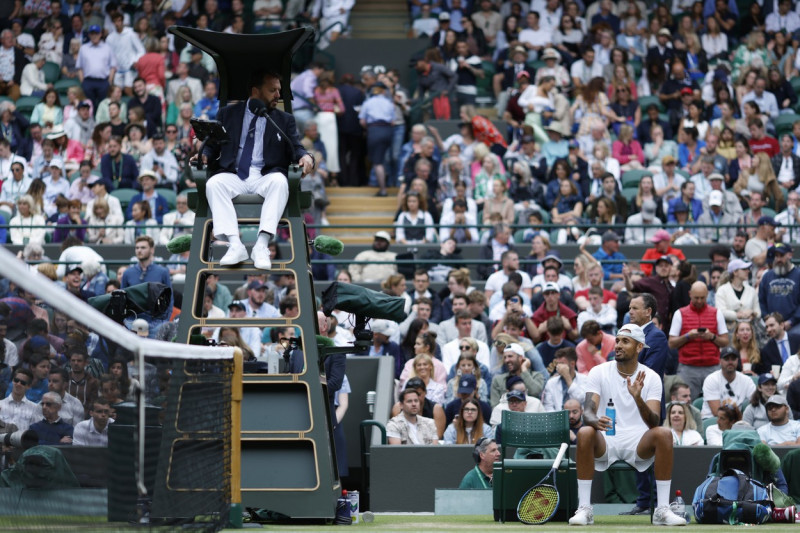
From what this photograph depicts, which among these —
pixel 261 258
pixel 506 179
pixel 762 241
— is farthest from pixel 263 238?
pixel 506 179

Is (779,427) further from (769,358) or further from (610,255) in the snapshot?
(610,255)

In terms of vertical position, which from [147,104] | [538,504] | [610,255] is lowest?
[538,504]

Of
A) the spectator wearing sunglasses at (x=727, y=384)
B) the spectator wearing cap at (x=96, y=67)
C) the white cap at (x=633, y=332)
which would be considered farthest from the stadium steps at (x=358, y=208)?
the white cap at (x=633, y=332)

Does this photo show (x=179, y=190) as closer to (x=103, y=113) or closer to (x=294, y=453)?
(x=103, y=113)

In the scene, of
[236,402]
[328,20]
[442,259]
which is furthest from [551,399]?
[328,20]

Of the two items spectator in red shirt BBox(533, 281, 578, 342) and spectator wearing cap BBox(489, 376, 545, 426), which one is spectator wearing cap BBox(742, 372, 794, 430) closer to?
spectator wearing cap BBox(489, 376, 545, 426)

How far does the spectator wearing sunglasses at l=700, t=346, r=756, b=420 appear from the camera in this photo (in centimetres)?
1650

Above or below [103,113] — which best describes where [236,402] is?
below

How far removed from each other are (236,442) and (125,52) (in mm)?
17526

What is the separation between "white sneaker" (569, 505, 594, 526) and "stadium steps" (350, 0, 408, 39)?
61.6ft

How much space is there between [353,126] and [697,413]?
11026 mm

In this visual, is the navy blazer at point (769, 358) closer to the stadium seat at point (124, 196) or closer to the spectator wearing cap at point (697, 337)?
the spectator wearing cap at point (697, 337)

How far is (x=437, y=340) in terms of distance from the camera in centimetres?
1808

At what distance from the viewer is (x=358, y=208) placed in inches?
963
